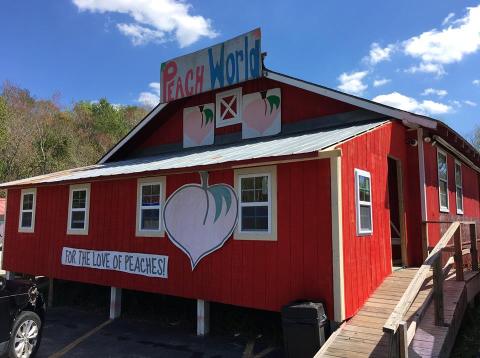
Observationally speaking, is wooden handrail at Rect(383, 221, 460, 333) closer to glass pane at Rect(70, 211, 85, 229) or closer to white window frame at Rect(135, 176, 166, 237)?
white window frame at Rect(135, 176, 166, 237)

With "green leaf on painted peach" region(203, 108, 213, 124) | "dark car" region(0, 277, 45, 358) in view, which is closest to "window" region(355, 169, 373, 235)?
"green leaf on painted peach" region(203, 108, 213, 124)

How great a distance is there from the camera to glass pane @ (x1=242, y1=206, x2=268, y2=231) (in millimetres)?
8172

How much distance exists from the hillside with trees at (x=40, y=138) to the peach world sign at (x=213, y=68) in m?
27.7

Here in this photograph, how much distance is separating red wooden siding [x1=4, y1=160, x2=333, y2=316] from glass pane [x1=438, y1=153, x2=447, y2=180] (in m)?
5.86

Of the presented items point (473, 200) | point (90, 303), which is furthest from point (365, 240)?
point (473, 200)

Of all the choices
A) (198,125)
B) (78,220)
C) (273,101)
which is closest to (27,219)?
(78,220)

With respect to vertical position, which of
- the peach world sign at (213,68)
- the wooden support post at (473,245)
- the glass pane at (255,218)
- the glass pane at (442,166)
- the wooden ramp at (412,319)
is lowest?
the wooden ramp at (412,319)

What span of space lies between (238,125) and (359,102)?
347cm

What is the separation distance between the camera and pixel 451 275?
900 cm

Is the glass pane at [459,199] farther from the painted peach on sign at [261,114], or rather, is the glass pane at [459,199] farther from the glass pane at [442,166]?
the painted peach on sign at [261,114]

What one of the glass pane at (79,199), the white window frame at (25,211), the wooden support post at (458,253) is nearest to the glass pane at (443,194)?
the wooden support post at (458,253)

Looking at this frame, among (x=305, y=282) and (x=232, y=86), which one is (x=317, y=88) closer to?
(x=232, y=86)

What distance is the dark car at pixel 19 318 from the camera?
21.6 feet

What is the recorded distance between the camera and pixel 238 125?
12.0 metres
